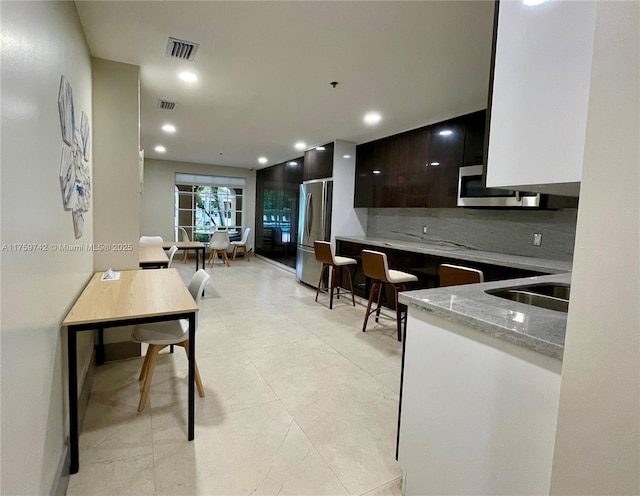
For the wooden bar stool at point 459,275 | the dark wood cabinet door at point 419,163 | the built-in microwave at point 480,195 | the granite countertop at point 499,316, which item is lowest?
the wooden bar stool at point 459,275

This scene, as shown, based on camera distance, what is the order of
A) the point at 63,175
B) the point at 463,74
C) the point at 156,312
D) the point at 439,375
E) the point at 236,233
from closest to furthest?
the point at 439,375, the point at 63,175, the point at 156,312, the point at 463,74, the point at 236,233

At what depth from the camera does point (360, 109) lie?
3543mm

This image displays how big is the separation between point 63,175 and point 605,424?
2137mm

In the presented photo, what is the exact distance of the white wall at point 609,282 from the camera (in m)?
0.64

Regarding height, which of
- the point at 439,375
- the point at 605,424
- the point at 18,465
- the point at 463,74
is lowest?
the point at 18,465

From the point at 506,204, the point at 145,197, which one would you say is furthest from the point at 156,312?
the point at 145,197

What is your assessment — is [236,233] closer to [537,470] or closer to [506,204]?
[506,204]

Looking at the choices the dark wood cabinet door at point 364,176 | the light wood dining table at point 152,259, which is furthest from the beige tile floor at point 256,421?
the dark wood cabinet door at point 364,176

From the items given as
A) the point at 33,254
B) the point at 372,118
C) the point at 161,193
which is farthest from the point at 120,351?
the point at 161,193

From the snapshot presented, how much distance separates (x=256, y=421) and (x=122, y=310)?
1.01 m

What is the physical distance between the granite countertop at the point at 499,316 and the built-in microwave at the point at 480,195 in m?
1.78

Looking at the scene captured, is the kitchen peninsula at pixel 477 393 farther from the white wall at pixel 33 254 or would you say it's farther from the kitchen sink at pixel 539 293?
the white wall at pixel 33 254

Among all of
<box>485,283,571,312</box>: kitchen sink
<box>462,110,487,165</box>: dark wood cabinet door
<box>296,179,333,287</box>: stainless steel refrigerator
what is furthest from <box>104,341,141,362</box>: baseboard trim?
<box>462,110,487,165</box>: dark wood cabinet door

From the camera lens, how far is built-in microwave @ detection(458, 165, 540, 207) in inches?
115
